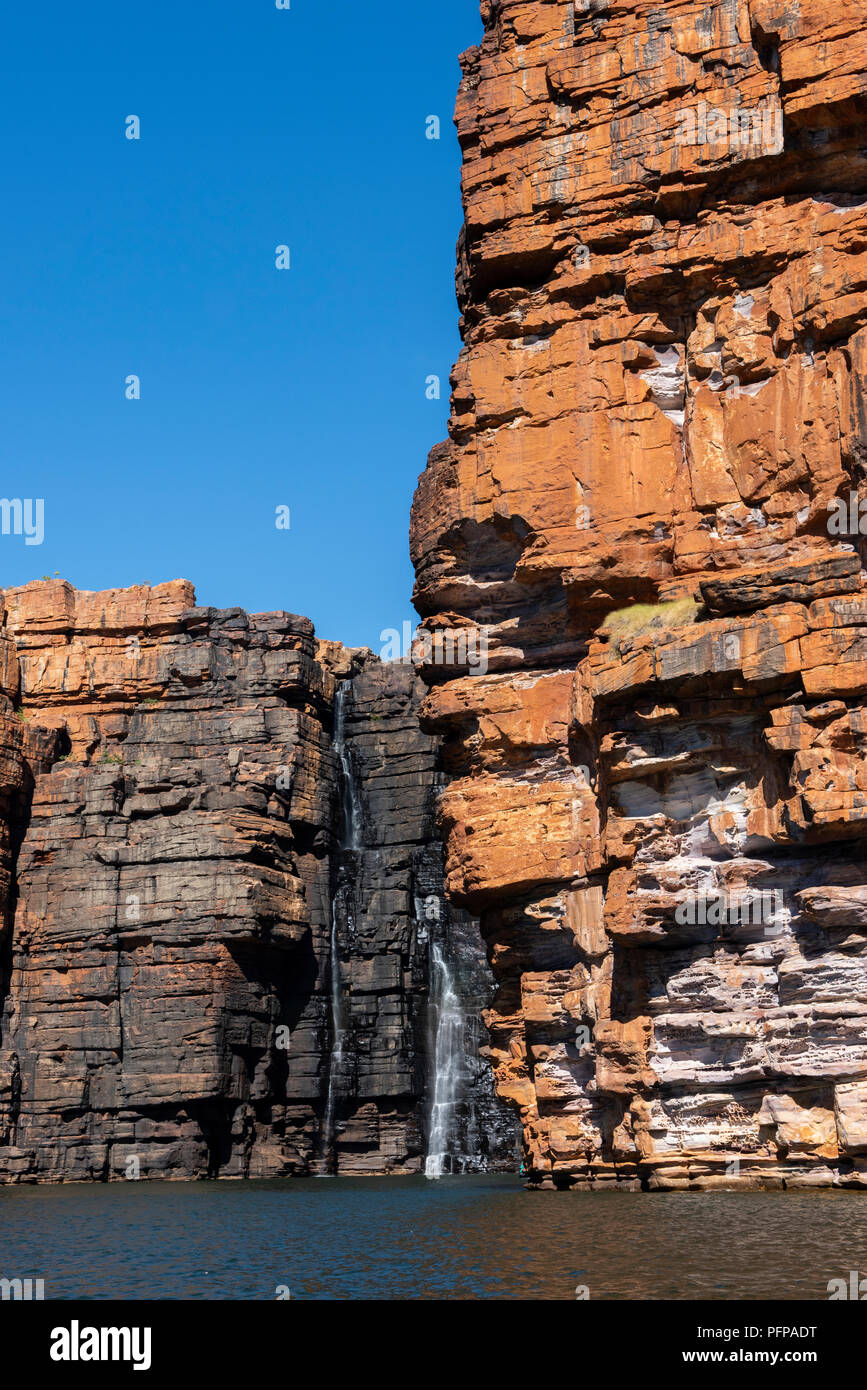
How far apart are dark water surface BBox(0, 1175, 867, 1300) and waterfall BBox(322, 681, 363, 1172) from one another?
1180 inches

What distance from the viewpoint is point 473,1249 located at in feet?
72.7

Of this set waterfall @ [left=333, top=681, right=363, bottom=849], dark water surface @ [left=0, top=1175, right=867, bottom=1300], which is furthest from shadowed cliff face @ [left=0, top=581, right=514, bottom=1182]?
dark water surface @ [left=0, top=1175, right=867, bottom=1300]

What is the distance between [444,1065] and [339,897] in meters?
9.79

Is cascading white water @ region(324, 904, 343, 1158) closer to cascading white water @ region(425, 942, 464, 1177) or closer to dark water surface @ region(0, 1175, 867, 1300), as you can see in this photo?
cascading white water @ region(425, 942, 464, 1177)

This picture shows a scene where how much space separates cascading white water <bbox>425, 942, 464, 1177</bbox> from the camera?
214ft

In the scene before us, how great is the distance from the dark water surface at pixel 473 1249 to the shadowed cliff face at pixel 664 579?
298 cm

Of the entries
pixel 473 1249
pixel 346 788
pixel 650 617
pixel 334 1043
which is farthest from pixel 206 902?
pixel 473 1249

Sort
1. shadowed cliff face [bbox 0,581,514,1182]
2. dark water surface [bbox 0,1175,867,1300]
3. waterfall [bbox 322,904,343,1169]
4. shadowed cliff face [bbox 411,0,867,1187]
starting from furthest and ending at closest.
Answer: waterfall [bbox 322,904,343,1169] → shadowed cliff face [bbox 0,581,514,1182] → shadowed cliff face [bbox 411,0,867,1187] → dark water surface [bbox 0,1175,867,1300]

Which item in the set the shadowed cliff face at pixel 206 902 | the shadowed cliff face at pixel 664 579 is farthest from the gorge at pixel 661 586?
the shadowed cliff face at pixel 206 902

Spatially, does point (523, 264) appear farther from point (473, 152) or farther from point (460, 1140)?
point (460, 1140)

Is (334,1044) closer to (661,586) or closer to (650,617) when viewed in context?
(650,617)

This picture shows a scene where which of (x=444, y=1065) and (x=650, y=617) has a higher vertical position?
(x=650, y=617)
